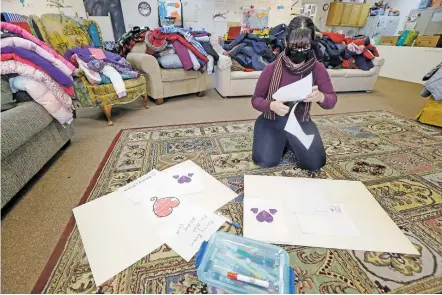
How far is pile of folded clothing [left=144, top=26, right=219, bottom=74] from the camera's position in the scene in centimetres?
216

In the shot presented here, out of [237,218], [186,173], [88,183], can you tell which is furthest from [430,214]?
[88,183]

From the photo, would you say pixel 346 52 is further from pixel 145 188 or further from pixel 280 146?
pixel 145 188

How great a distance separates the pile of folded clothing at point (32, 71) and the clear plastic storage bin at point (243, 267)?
1.13 meters

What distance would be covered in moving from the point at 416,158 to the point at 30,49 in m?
2.22

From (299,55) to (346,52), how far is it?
2.33 metres

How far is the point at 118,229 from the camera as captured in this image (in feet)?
2.47

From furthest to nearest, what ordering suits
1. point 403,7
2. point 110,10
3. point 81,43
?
point 403,7 → point 110,10 → point 81,43

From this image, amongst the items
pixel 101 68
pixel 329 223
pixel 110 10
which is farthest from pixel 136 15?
pixel 329 223

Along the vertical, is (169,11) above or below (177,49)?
above

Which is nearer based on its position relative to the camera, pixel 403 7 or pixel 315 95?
pixel 315 95

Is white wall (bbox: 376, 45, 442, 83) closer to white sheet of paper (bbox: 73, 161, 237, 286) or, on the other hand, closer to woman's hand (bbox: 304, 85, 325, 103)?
woman's hand (bbox: 304, 85, 325, 103)

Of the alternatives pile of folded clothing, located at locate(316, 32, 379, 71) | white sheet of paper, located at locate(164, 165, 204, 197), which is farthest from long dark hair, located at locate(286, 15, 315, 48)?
pile of folded clothing, located at locate(316, 32, 379, 71)

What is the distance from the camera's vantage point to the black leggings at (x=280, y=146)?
1.08m

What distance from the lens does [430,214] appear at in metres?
0.84
